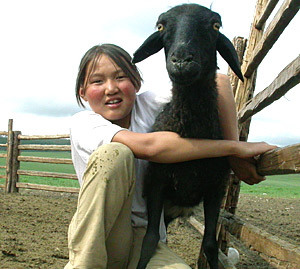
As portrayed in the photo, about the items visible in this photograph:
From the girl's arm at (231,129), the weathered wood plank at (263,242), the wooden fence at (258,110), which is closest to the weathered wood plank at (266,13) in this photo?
the wooden fence at (258,110)

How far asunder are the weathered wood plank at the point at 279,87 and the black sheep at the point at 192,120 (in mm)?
324

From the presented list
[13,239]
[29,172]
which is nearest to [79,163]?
[13,239]

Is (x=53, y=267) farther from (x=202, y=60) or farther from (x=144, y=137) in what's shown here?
(x=202, y=60)

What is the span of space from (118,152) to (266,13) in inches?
106

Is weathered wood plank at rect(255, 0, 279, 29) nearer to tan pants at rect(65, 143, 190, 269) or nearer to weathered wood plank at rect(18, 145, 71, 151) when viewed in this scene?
tan pants at rect(65, 143, 190, 269)

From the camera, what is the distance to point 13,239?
181 inches

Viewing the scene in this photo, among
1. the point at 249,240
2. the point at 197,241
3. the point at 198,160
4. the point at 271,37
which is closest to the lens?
the point at 198,160

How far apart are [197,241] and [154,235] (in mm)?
3106

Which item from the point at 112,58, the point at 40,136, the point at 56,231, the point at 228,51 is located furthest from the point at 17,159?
the point at 228,51

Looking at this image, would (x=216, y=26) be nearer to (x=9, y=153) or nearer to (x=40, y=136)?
(x=40, y=136)

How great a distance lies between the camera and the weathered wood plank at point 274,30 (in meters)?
2.64

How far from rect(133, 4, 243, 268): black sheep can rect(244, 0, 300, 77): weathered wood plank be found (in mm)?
651

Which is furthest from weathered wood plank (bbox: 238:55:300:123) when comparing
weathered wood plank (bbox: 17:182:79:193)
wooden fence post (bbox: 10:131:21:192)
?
wooden fence post (bbox: 10:131:21:192)

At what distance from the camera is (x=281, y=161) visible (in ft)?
5.87
